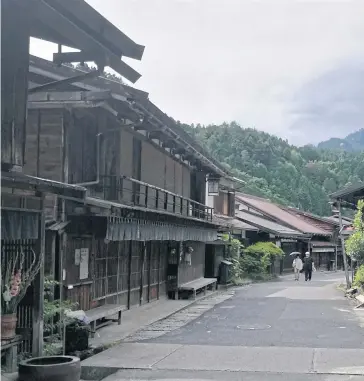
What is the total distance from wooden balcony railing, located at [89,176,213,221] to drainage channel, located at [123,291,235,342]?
3420mm

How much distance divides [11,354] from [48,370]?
1.15 meters

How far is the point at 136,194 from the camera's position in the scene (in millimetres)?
17734

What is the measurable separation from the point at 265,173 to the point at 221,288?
61.7 m

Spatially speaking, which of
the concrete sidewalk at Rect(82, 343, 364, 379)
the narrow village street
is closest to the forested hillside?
the narrow village street

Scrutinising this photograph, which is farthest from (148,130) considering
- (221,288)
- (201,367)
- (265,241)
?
(265,241)

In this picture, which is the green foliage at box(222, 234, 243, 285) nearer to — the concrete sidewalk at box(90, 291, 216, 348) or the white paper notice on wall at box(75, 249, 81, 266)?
the concrete sidewalk at box(90, 291, 216, 348)

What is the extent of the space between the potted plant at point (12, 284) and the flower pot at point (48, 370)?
67 centimetres

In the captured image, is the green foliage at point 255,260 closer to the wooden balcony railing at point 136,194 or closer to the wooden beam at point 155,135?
the wooden balcony railing at point 136,194

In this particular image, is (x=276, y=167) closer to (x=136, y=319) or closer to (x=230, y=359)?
(x=136, y=319)

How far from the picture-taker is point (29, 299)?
9.90 metres

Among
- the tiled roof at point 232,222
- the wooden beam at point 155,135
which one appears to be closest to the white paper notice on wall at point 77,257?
the wooden beam at point 155,135

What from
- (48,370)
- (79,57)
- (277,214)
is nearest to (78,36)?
(79,57)

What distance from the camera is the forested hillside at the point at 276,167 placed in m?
89.5

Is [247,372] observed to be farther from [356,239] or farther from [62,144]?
[356,239]
